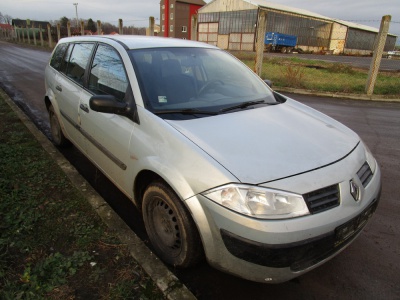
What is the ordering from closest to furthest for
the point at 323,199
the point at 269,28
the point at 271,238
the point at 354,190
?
the point at 271,238
the point at 323,199
the point at 354,190
the point at 269,28

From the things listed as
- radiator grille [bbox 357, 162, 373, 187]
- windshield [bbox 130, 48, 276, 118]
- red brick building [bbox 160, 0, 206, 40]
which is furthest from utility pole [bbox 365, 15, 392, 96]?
red brick building [bbox 160, 0, 206, 40]

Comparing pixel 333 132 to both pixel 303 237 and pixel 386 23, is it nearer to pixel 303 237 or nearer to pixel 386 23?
pixel 303 237

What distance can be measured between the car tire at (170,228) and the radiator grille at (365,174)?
4.08ft

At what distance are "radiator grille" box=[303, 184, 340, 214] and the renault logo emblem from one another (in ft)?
0.47

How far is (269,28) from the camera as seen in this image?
4116 cm

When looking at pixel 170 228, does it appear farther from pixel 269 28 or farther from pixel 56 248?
pixel 269 28

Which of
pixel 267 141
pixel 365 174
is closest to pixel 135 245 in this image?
pixel 267 141

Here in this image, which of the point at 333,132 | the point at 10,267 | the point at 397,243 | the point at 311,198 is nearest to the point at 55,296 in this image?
the point at 10,267

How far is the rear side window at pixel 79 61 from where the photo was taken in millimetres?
3514

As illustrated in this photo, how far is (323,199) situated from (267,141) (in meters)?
0.56

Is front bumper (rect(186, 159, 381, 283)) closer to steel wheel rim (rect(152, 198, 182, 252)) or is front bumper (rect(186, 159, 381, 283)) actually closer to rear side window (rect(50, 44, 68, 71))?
steel wheel rim (rect(152, 198, 182, 252))

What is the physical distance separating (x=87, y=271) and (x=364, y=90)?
1048 centimetres

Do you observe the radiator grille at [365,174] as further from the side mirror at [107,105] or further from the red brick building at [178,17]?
the red brick building at [178,17]

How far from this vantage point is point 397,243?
8.76ft
